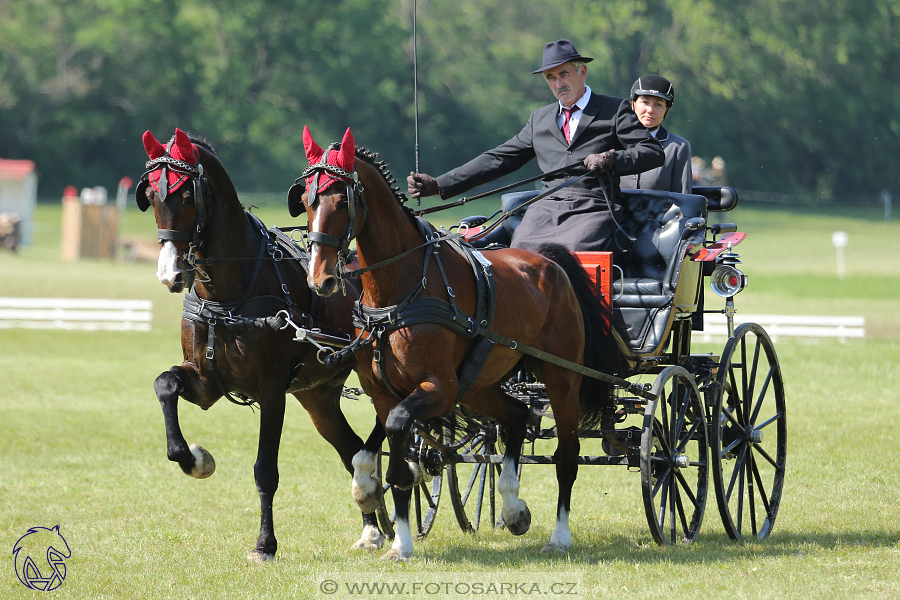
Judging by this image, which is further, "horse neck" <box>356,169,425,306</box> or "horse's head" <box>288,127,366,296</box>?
"horse neck" <box>356,169,425,306</box>

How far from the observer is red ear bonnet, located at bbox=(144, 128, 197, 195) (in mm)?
5438

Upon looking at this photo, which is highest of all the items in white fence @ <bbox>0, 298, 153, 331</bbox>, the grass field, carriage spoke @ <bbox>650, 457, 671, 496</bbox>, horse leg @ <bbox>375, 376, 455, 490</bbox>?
horse leg @ <bbox>375, 376, 455, 490</bbox>

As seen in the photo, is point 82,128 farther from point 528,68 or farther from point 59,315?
point 59,315

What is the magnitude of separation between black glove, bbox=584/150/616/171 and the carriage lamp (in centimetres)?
96

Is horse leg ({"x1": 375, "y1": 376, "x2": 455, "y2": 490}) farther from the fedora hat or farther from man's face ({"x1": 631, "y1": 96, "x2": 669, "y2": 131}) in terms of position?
man's face ({"x1": 631, "y1": 96, "x2": 669, "y2": 131})

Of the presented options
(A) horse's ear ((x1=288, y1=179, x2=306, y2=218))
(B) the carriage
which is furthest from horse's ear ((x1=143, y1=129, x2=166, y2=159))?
(B) the carriage

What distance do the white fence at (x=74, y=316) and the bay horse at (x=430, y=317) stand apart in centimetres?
1556

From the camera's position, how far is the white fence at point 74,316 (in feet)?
67.1

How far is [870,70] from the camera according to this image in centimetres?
5053

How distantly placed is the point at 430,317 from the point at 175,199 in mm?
1366

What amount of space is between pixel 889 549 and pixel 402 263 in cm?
296

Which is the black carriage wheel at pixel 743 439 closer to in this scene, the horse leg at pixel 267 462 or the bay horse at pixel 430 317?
the bay horse at pixel 430 317

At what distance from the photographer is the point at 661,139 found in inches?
309

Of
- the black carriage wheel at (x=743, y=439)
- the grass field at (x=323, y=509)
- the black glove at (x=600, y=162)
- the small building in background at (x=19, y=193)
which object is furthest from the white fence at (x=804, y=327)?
the small building in background at (x=19, y=193)
